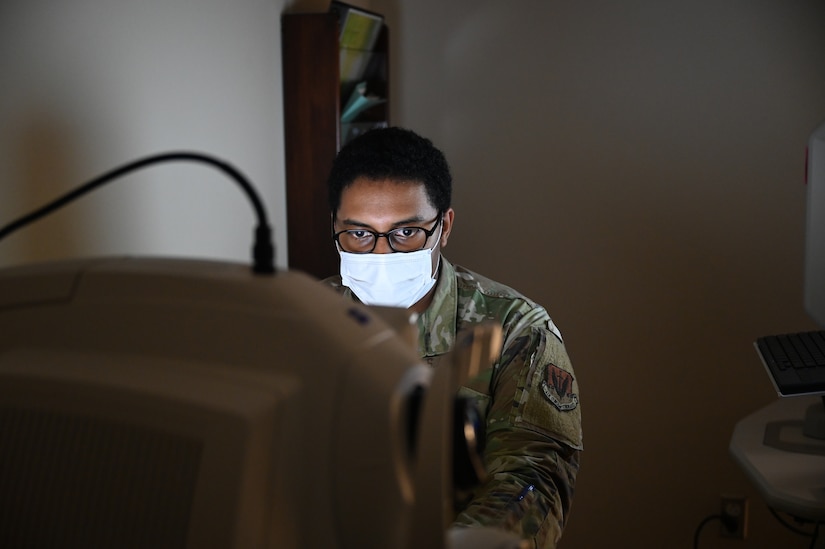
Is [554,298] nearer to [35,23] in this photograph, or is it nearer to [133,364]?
[35,23]

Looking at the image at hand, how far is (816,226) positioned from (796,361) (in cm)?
37

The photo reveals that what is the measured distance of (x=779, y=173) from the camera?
8.34 ft

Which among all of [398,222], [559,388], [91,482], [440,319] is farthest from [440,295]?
[91,482]

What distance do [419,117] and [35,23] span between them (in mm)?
1758

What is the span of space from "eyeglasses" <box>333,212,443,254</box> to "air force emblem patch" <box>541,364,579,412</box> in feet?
1.11

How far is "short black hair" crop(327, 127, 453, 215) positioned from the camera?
5.25 feet

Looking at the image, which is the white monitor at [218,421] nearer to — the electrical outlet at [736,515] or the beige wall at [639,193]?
the beige wall at [639,193]

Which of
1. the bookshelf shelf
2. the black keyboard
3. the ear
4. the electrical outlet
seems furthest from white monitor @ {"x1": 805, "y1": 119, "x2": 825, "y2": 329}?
the bookshelf shelf

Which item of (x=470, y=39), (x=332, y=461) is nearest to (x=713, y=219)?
(x=470, y=39)

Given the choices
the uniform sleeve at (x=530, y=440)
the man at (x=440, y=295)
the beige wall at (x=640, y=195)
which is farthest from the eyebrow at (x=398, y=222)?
the beige wall at (x=640, y=195)

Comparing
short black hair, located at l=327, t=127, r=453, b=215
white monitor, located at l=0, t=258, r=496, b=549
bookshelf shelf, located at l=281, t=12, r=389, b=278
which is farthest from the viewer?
bookshelf shelf, located at l=281, t=12, r=389, b=278

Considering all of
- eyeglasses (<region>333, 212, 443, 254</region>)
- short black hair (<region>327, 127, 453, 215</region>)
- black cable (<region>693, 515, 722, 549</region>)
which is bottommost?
black cable (<region>693, 515, 722, 549</region>)

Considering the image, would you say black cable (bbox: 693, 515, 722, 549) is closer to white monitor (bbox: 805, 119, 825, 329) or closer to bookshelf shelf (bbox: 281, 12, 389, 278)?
white monitor (bbox: 805, 119, 825, 329)

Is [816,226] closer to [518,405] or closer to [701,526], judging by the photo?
[518,405]
